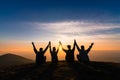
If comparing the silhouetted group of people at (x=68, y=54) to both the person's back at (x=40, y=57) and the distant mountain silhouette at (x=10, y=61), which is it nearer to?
the person's back at (x=40, y=57)

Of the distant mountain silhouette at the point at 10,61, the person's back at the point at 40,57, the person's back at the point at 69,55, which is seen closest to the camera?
the person's back at the point at 40,57

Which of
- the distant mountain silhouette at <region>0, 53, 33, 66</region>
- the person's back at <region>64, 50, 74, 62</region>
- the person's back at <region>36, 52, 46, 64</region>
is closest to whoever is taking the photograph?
the person's back at <region>36, 52, 46, 64</region>

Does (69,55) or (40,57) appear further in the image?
(69,55)

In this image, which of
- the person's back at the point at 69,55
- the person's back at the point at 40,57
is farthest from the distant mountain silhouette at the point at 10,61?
the person's back at the point at 69,55

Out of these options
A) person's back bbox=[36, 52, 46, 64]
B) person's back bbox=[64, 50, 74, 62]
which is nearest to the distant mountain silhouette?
person's back bbox=[36, 52, 46, 64]

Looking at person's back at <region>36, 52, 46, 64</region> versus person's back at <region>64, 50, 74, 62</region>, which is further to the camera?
person's back at <region>64, 50, 74, 62</region>

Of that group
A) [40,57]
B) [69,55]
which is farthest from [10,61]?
[69,55]

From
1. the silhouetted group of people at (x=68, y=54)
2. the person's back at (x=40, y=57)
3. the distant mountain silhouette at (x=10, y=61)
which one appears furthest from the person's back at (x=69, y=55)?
the distant mountain silhouette at (x=10, y=61)

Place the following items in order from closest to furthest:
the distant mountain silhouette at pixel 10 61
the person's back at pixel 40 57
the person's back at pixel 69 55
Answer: the person's back at pixel 40 57
the person's back at pixel 69 55
the distant mountain silhouette at pixel 10 61

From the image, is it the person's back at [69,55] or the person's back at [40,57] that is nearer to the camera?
the person's back at [40,57]

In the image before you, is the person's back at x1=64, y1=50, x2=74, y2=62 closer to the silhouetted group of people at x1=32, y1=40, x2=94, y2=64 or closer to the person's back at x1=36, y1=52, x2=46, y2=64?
the silhouetted group of people at x1=32, y1=40, x2=94, y2=64

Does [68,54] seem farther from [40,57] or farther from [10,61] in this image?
[10,61]

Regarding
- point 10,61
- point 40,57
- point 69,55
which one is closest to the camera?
point 40,57

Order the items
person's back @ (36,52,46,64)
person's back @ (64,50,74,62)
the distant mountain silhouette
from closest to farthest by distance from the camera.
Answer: person's back @ (36,52,46,64) → person's back @ (64,50,74,62) → the distant mountain silhouette
